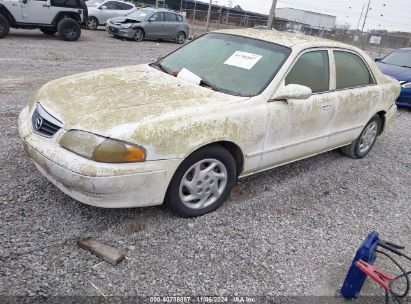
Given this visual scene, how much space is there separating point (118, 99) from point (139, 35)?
1428cm

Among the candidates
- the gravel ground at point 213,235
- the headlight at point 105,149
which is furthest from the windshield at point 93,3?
the headlight at point 105,149

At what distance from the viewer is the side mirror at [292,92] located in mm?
3525

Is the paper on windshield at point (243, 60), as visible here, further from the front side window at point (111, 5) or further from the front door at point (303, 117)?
the front side window at point (111, 5)

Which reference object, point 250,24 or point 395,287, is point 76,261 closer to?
point 395,287

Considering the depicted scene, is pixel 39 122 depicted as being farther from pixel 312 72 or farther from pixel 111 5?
pixel 111 5

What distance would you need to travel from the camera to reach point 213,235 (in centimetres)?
319

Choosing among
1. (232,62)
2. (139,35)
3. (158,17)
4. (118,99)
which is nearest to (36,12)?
(139,35)

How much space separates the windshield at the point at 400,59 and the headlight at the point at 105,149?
367 inches

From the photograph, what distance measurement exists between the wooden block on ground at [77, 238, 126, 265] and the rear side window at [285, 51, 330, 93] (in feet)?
7.19

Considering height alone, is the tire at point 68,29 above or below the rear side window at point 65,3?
below

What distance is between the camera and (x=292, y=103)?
12.2 ft

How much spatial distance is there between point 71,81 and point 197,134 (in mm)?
1485

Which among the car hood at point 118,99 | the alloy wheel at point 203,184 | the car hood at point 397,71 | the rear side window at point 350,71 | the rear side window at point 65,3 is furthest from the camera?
the rear side window at point 65,3

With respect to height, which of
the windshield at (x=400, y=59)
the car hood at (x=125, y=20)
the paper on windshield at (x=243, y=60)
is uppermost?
the paper on windshield at (x=243, y=60)
